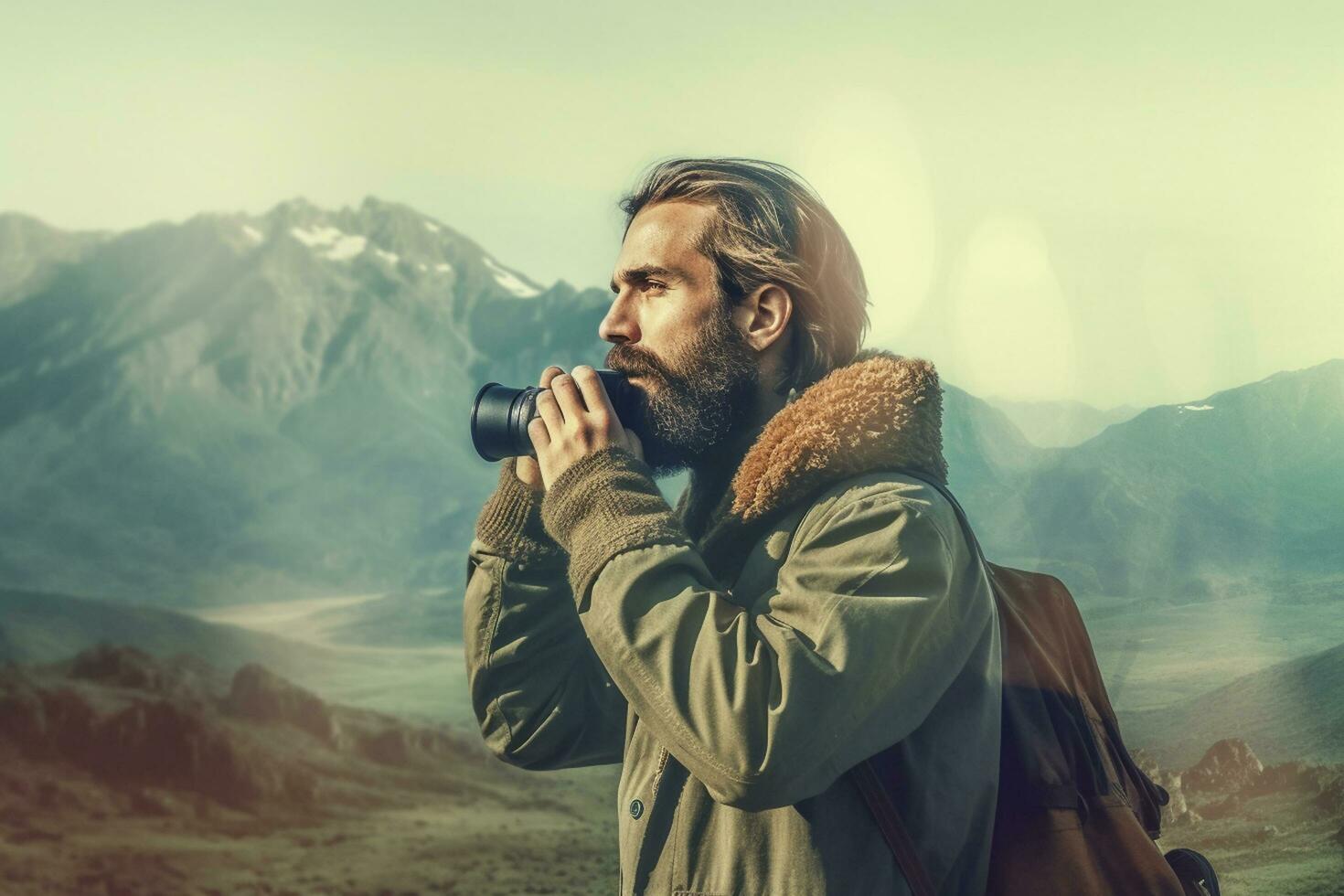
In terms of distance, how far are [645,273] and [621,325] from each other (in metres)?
0.09

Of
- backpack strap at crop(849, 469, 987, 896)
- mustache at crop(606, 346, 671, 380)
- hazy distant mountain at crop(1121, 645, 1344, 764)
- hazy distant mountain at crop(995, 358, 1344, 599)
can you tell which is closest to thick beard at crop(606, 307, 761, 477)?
mustache at crop(606, 346, 671, 380)

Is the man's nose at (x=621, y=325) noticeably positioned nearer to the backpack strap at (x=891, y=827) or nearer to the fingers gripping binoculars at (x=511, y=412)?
the fingers gripping binoculars at (x=511, y=412)

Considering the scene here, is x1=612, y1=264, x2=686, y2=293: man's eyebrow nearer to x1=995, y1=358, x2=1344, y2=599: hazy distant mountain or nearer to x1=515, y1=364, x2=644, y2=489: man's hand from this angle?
x1=515, y1=364, x2=644, y2=489: man's hand

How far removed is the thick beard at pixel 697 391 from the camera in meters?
1.80

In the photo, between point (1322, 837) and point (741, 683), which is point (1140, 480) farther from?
point (741, 683)

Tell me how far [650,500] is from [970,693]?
48 cm

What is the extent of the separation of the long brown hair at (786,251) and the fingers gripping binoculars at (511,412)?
232mm

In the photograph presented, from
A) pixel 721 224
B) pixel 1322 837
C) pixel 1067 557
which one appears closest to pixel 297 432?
pixel 1067 557

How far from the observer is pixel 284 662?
15945mm

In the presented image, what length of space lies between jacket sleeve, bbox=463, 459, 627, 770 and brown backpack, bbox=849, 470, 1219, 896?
68cm

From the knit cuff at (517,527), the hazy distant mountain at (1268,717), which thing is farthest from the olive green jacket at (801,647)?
the hazy distant mountain at (1268,717)

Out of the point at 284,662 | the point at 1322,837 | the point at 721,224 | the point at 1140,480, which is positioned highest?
the point at 721,224

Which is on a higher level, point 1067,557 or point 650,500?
point 650,500

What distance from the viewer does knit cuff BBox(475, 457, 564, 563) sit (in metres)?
1.87
